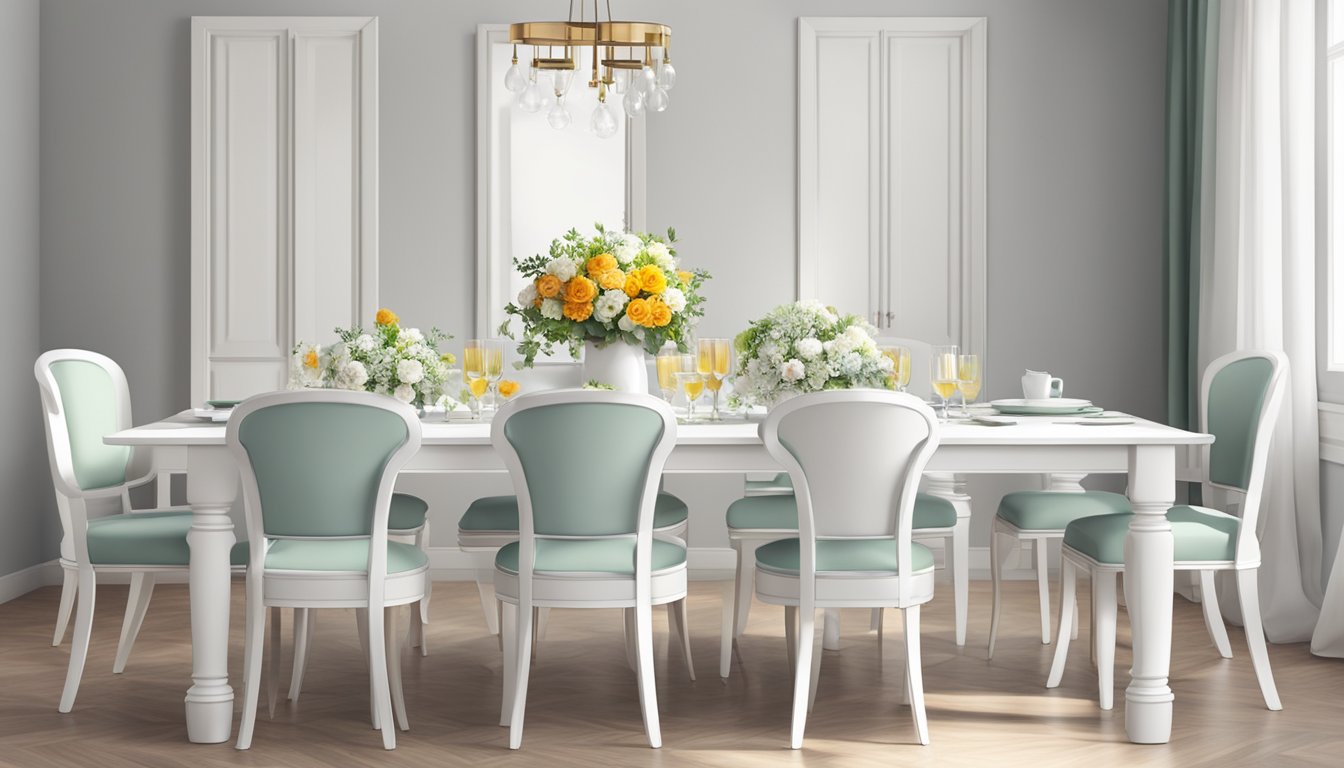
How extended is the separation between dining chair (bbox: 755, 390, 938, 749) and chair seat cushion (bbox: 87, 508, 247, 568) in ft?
5.03

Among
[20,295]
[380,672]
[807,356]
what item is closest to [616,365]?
[807,356]

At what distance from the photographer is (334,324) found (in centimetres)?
537

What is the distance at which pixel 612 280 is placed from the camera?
3.44 metres

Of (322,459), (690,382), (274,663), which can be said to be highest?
(690,382)

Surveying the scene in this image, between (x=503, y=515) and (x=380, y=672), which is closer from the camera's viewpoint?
(x=380, y=672)

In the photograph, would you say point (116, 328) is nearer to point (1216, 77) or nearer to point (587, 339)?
point (587, 339)

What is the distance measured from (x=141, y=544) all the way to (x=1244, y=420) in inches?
120

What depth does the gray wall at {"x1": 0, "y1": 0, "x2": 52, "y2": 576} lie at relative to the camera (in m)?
5.08

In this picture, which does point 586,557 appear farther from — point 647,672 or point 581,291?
point 581,291

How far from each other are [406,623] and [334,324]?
143 centimetres

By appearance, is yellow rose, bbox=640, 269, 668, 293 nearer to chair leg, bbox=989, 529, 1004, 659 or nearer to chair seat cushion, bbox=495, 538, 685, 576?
chair seat cushion, bbox=495, 538, 685, 576

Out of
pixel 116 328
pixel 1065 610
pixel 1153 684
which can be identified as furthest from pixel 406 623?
pixel 1153 684

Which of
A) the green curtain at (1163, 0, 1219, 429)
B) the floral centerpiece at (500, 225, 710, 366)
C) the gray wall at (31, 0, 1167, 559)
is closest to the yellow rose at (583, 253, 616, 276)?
the floral centerpiece at (500, 225, 710, 366)

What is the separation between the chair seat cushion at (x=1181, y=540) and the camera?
338 centimetres
